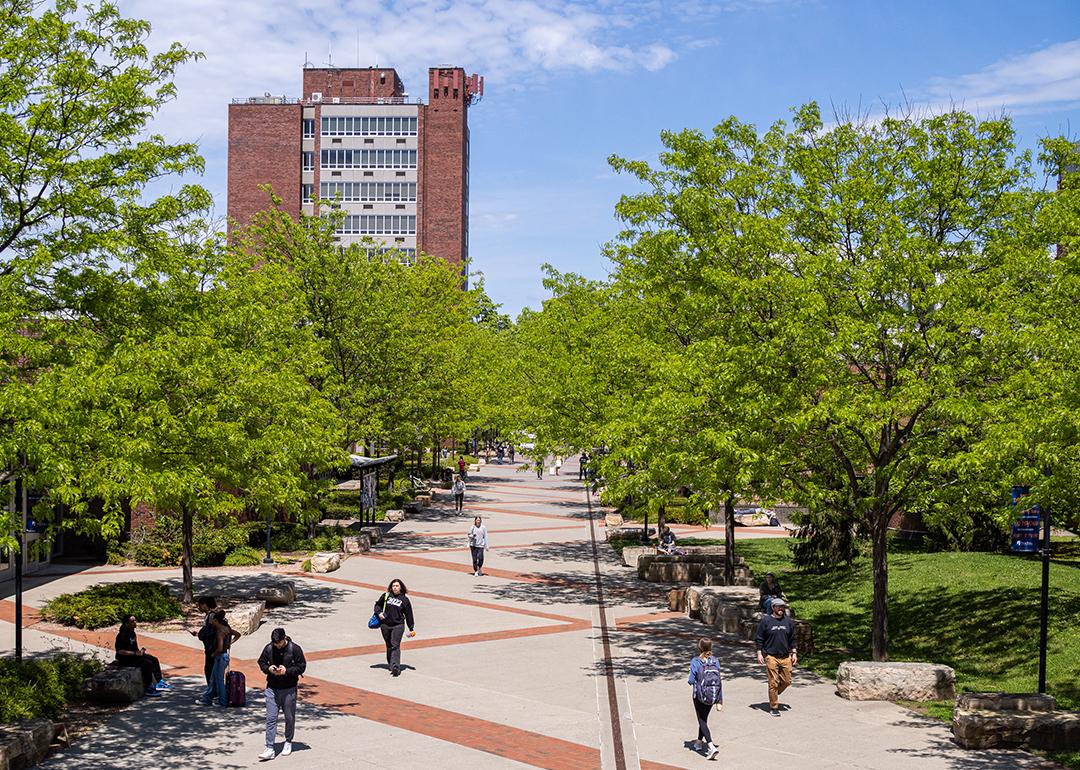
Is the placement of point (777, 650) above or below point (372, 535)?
above

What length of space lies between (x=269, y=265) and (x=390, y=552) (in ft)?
29.7

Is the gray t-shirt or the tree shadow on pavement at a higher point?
the gray t-shirt

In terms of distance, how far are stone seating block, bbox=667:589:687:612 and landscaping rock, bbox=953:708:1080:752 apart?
9.81 m

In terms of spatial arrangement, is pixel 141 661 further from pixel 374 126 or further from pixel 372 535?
pixel 374 126

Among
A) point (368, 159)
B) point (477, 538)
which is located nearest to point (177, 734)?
point (477, 538)

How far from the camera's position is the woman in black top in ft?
49.0

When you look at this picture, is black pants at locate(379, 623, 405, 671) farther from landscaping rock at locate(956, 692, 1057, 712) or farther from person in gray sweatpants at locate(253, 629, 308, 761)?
landscaping rock at locate(956, 692, 1057, 712)

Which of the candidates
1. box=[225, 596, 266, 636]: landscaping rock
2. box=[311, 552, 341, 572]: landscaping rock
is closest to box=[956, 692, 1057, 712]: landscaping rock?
box=[225, 596, 266, 636]: landscaping rock

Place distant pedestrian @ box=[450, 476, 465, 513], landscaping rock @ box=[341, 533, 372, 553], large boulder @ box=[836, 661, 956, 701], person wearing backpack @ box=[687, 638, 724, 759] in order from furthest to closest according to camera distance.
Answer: distant pedestrian @ box=[450, 476, 465, 513] → landscaping rock @ box=[341, 533, 372, 553] → large boulder @ box=[836, 661, 956, 701] → person wearing backpack @ box=[687, 638, 724, 759]

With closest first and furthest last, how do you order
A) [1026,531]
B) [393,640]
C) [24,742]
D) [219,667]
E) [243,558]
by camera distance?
1. [24,742]
2. [219,667]
3. [1026,531]
4. [393,640]
5. [243,558]

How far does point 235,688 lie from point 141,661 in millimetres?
1593

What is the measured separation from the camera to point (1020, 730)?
13.0 meters

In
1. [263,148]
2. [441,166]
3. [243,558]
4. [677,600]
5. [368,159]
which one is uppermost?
[263,148]

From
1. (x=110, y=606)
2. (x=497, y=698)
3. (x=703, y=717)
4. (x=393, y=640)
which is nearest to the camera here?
(x=703, y=717)
